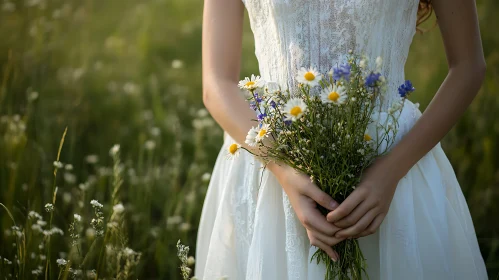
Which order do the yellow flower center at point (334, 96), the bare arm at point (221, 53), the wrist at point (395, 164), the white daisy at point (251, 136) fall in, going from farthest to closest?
1. the bare arm at point (221, 53)
2. the wrist at point (395, 164)
3. the white daisy at point (251, 136)
4. the yellow flower center at point (334, 96)

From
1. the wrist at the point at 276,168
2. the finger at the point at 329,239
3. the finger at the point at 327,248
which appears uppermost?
the wrist at the point at 276,168

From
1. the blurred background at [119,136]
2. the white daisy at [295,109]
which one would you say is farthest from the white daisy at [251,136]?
the blurred background at [119,136]

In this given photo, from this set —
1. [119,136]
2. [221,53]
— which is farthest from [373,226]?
[119,136]

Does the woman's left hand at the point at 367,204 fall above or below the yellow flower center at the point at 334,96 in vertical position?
below

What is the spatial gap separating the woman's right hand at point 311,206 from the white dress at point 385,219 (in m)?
0.10

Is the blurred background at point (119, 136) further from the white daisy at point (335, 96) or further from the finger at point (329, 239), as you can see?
the white daisy at point (335, 96)

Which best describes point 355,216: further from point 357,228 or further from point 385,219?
point 385,219

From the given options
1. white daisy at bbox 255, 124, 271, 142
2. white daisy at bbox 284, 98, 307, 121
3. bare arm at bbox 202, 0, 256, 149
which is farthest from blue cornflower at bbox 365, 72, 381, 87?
bare arm at bbox 202, 0, 256, 149

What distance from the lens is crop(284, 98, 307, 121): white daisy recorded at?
1227 mm

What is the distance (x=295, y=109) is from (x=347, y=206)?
312 mm

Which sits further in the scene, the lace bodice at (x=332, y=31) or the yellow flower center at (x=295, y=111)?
the lace bodice at (x=332, y=31)

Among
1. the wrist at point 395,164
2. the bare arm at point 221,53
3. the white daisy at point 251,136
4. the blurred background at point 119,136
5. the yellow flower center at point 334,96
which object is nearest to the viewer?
the yellow flower center at point 334,96

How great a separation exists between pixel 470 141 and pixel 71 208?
2647 mm

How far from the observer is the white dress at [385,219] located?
152 centimetres
